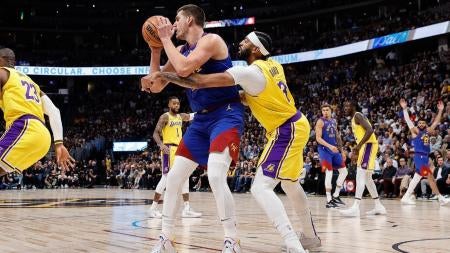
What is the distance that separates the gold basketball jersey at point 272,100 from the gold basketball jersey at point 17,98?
1953 millimetres

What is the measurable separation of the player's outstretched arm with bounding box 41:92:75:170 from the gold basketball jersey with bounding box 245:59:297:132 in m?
1.75

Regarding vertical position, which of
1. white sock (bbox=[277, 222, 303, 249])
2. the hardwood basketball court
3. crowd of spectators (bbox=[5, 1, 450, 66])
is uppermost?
crowd of spectators (bbox=[5, 1, 450, 66])

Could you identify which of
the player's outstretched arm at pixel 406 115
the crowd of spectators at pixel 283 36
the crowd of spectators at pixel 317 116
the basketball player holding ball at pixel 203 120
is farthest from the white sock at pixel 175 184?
the crowd of spectators at pixel 283 36

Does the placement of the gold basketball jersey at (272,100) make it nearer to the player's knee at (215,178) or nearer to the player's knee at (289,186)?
the player's knee at (289,186)

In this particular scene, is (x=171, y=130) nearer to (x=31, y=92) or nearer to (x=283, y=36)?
(x=31, y=92)

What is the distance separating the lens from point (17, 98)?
16.0 ft

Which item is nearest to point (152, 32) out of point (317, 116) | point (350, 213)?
point (350, 213)

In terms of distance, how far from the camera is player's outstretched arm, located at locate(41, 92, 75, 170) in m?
5.02

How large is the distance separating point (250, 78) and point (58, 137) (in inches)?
75.4

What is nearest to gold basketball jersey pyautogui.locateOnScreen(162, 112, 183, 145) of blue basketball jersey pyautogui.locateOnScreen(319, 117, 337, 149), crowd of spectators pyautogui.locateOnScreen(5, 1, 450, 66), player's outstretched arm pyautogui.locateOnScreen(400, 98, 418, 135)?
blue basketball jersey pyautogui.locateOnScreen(319, 117, 337, 149)

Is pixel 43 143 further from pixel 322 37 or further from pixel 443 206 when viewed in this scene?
pixel 322 37

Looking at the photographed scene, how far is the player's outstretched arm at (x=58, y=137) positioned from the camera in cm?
502

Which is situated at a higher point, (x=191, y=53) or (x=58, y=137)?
(x=191, y=53)

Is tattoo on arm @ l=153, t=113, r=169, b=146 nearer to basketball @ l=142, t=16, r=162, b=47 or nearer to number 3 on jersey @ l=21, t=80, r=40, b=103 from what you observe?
number 3 on jersey @ l=21, t=80, r=40, b=103
